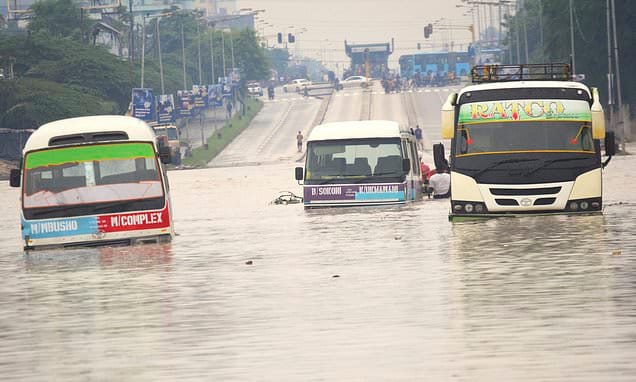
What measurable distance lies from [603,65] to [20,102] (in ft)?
105

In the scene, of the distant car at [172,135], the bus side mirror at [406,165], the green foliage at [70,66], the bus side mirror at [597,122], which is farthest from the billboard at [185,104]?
the bus side mirror at [597,122]

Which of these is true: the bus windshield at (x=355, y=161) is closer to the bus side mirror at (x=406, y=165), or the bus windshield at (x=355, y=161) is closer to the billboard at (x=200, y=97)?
the bus side mirror at (x=406, y=165)

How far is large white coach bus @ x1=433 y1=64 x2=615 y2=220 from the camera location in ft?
77.9

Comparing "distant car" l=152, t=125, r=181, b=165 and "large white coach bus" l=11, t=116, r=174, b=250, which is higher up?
"large white coach bus" l=11, t=116, r=174, b=250

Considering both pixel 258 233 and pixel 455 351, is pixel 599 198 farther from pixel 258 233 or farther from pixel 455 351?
pixel 455 351

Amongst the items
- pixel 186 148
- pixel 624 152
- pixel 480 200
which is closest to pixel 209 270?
pixel 480 200

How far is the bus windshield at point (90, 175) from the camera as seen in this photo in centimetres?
2298

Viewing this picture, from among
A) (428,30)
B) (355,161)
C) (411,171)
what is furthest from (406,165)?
(428,30)

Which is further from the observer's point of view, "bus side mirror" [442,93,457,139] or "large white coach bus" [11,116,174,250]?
"bus side mirror" [442,93,457,139]

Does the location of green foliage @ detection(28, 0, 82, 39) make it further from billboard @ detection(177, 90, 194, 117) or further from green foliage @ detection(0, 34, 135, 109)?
green foliage @ detection(0, 34, 135, 109)

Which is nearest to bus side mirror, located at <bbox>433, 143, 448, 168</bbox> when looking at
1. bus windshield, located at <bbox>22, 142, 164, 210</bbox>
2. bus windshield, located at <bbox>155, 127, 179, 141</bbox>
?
bus windshield, located at <bbox>22, 142, 164, 210</bbox>

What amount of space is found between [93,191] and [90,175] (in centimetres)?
25

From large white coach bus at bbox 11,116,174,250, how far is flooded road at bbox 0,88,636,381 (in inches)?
13.2

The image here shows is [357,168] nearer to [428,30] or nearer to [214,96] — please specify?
[214,96]
